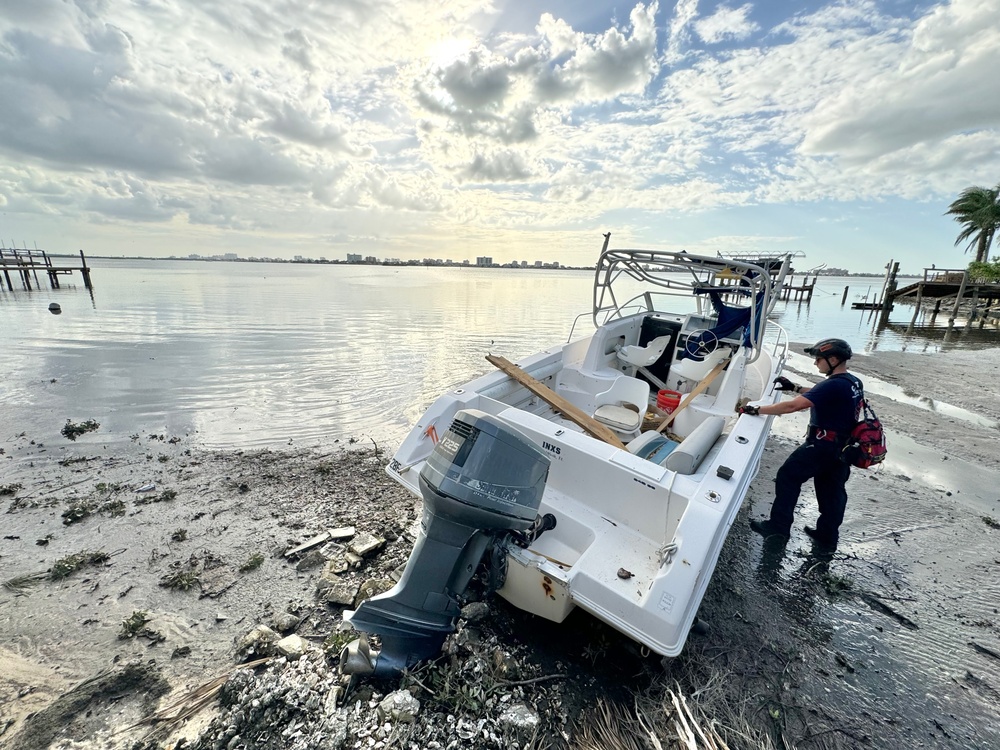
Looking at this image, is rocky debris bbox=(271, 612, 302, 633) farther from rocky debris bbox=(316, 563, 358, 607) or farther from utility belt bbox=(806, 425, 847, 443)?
utility belt bbox=(806, 425, 847, 443)

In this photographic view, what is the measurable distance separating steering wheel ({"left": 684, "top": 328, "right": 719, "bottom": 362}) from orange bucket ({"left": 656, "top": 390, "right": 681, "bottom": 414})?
70 centimetres

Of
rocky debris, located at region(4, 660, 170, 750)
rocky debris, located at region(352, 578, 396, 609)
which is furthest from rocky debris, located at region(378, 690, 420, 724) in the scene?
rocky debris, located at region(4, 660, 170, 750)

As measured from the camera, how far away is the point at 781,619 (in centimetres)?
278

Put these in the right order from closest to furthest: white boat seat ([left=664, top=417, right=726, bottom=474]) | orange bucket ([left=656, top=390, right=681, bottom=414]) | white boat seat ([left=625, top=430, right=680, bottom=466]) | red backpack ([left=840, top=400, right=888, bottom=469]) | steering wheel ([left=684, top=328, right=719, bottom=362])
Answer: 1. white boat seat ([left=664, top=417, right=726, bottom=474])
2. red backpack ([left=840, top=400, right=888, bottom=469])
3. white boat seat ([left=625, top=430, right=680, bottom=466])
4. orange bucket ([left=656, top=390, right=681, bottom=414])
5. steering wheel ([left=684, top=328, right=719, bottom=362])

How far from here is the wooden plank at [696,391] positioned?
3.99m

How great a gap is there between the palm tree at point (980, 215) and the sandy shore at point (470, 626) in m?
37.7

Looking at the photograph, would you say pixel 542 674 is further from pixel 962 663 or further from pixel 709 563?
pixel 962 663

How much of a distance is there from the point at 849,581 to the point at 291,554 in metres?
4.26

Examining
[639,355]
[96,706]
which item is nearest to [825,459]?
[639,355]

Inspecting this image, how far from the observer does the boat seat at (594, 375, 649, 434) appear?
144 inches

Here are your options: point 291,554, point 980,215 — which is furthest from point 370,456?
point 980,215

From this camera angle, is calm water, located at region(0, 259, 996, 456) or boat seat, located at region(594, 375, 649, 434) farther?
calm water, located at region(0, 259, 996, 456)

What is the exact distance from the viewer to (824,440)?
10.4 ft

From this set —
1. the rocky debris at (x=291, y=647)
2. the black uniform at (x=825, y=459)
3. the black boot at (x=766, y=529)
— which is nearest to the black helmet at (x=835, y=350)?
the black uniform at (x=825, y=459)
